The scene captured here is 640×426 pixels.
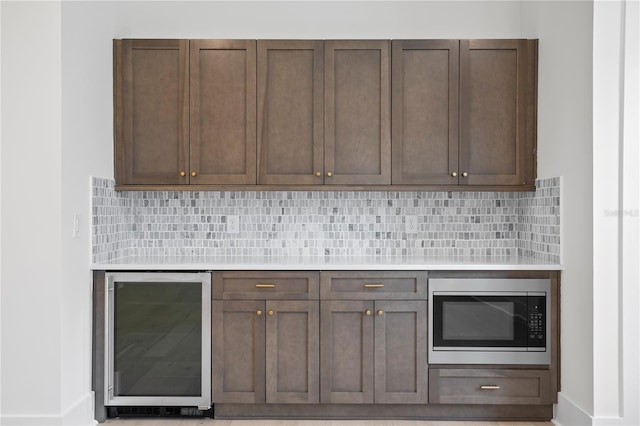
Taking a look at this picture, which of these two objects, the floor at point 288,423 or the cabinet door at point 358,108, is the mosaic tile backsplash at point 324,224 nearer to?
the cabinet door at point 358,108

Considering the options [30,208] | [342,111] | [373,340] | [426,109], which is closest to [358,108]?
[342,111]

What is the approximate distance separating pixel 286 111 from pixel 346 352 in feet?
4.70

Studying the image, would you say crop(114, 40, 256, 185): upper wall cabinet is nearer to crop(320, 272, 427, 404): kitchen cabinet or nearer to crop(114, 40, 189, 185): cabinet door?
crop(114, 40, 189, 185): cabinet door

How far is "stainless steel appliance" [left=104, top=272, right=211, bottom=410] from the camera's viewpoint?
3.21 metres

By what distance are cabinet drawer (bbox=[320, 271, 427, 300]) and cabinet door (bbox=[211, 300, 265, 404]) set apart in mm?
385

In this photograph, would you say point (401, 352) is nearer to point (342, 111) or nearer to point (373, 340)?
point (373, 340)

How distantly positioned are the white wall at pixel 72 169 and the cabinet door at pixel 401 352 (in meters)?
0.76

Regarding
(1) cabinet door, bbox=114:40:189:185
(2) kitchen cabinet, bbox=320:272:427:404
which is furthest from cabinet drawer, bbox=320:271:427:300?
(1) cabinet door, bbox=114:40:189:185

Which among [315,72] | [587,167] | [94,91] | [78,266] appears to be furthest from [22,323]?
[587,167]

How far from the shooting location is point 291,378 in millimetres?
3236

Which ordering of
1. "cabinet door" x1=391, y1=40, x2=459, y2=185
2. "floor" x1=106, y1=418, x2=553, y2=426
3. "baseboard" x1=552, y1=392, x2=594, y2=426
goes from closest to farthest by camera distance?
1. "baseboard" x1=552, y1=392, x2=594, y2=426
2. "floor" x1=106, y1=418, x2=553, y2=426
3. "cabinet door" x1=391, y1=40, x2=459, y2=185

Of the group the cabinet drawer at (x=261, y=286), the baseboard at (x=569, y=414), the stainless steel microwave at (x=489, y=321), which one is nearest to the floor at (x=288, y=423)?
the baseboard at (x=569, y=414)

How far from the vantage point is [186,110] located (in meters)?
3.53

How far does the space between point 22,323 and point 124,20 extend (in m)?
1.94
